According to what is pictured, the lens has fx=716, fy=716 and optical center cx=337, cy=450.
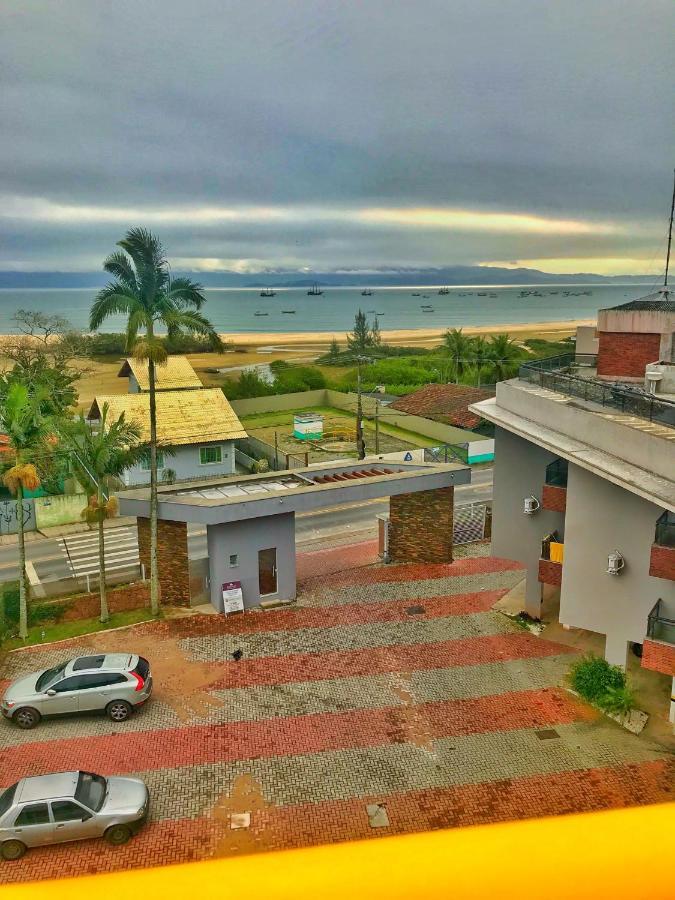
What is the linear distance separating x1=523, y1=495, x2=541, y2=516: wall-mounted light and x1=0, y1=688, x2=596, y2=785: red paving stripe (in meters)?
4.81

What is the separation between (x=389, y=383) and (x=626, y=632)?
58.6 m

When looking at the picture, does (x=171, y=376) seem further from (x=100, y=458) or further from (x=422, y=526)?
(x=100, y=458)

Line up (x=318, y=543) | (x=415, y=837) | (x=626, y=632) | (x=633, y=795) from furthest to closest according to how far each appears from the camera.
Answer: (x=318, y=543), (x=626, y=632), (x=633, y=795), (x=415, y=837)

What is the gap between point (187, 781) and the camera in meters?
13.5

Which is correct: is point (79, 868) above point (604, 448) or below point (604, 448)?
below

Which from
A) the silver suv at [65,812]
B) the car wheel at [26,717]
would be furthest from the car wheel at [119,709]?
the silver suv at [65,812]

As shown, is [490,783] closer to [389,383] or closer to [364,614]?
[364,614]

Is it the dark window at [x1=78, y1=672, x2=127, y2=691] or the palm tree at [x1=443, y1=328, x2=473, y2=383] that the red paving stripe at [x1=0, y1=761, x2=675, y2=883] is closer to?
the dark window at [x1=78, y1=672, x2=127, y2=691]

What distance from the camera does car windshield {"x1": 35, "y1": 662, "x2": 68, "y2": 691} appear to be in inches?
609

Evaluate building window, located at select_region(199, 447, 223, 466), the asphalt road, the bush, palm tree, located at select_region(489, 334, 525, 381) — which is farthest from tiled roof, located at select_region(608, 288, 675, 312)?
palm tree, located at select_region(489, 334, 525, 381)

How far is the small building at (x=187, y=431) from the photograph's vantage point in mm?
37531

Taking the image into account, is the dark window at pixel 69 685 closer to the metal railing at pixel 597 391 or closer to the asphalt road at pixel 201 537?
the asphalt road at pixel 201 537

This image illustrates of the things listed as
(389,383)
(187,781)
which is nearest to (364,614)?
(187,781)

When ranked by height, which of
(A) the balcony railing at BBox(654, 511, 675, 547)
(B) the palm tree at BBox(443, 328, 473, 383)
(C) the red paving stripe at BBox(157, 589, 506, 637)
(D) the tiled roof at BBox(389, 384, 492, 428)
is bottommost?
(C) the red paving stripe at BBox(157, 589, 506, 637)
